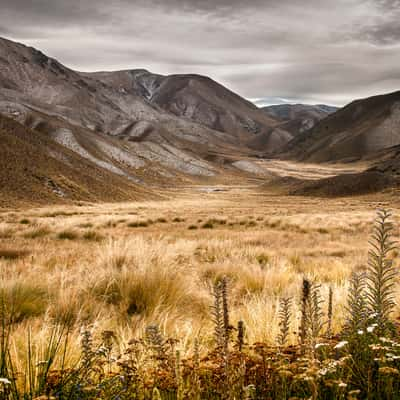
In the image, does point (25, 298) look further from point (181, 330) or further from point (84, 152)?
point (84, 152)

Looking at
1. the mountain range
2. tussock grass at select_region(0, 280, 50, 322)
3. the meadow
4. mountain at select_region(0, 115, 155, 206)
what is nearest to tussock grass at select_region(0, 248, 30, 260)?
the meadow

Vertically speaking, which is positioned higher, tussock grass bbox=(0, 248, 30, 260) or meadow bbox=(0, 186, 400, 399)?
meadow bbox=(0, 186, 400, 399)

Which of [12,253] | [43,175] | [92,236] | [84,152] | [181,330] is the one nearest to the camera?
[181,330]

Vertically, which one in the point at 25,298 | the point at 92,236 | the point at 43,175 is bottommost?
the point at 92,236

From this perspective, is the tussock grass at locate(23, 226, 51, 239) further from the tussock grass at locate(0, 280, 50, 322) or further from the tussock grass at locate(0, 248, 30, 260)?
the tussock grass at locate(0, 280, 50, 322)

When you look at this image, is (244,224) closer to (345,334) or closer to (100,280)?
(100,280)

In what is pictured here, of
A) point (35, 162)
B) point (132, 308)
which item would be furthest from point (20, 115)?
point (132, 308)

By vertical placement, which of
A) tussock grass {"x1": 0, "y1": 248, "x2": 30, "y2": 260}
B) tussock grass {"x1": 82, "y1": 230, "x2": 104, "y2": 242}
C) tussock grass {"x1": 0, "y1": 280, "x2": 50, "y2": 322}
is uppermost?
tussock grass {"x1": 0, "y1": 280, "x2": 50, "y2": 322}

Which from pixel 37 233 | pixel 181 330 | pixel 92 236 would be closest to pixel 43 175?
pixel 37 233

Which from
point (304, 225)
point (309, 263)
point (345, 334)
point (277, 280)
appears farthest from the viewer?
point (304, 225)

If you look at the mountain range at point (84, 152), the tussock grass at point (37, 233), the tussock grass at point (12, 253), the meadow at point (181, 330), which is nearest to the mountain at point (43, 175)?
the mountain range at point (84, 152)

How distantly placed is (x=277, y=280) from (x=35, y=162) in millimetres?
54745

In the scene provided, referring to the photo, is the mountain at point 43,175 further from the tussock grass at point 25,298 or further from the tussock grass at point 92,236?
the tussock grass at point 25,298

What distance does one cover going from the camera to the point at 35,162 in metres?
55.5
